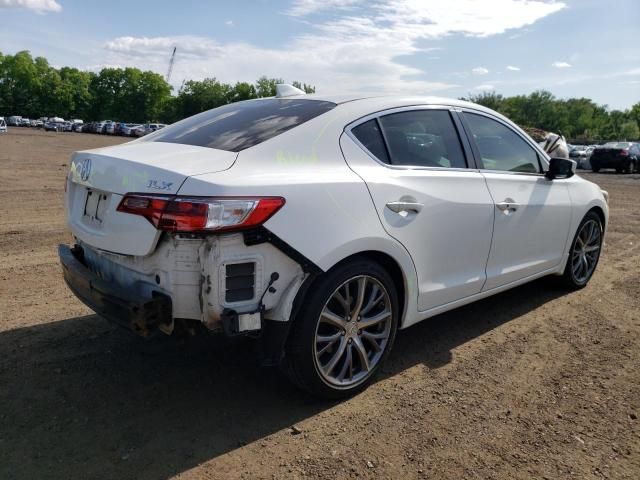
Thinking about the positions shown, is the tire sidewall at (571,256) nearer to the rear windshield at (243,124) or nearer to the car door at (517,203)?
the car door at (517,203)

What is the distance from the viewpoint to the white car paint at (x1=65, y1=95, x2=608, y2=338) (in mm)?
2676

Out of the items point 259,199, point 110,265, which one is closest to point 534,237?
point 259,199

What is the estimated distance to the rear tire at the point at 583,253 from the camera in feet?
17.4

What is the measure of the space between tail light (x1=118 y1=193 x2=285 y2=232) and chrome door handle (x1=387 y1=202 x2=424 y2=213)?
A: 0.86 metres

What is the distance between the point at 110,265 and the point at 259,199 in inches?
41.2

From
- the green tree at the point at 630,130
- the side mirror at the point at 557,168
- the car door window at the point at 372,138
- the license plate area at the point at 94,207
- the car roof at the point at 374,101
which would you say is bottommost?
the license plate area at the point at 94,207

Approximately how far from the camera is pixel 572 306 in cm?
509

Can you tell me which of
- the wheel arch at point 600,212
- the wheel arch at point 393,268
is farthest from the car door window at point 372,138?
the wheel arch at point 600,212

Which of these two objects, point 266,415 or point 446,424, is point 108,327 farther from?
point 446,424

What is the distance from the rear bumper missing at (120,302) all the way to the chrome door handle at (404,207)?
1.41m

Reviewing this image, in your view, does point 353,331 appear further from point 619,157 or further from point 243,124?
point 619,157

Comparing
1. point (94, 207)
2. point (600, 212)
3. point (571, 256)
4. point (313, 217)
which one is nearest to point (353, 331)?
point (313, 217)

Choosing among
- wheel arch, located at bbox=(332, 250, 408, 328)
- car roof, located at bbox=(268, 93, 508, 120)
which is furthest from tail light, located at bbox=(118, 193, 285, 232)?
car roof, located at bbox=(268, 93, 508, 120)

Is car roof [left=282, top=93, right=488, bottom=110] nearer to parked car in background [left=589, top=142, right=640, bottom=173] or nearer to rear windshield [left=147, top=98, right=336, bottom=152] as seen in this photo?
rear windshield [left=147, top=98, right=336, bottom=152]
